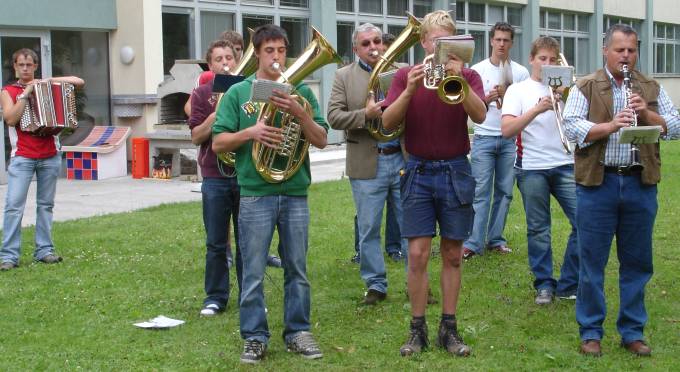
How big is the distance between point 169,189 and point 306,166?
923 cm

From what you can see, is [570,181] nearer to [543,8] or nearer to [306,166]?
[306,166]

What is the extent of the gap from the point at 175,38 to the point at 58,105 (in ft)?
30.1

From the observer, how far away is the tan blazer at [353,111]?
7.26 metres

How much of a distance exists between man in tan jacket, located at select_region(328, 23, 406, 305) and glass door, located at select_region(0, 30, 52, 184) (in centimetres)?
944

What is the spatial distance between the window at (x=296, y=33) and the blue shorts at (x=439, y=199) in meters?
15.0

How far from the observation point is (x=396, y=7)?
23.9m

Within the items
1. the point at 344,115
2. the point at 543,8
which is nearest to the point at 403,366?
the point at 344,115

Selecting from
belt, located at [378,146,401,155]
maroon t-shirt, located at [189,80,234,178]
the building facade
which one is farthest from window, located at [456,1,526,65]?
maroon t-shirt, located at [189,80,234,178]

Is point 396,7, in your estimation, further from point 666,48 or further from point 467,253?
point 666,48

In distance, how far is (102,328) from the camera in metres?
6.73

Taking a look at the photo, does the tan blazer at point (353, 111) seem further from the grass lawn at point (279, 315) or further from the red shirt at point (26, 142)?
the red shirt at point (26, 142)

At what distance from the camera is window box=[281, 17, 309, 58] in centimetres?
2062

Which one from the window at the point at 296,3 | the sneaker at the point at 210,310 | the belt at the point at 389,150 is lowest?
the sneaker at the point at 210,310


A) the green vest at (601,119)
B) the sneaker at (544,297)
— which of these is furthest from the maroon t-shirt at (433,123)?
the sneaker at (544,297)
